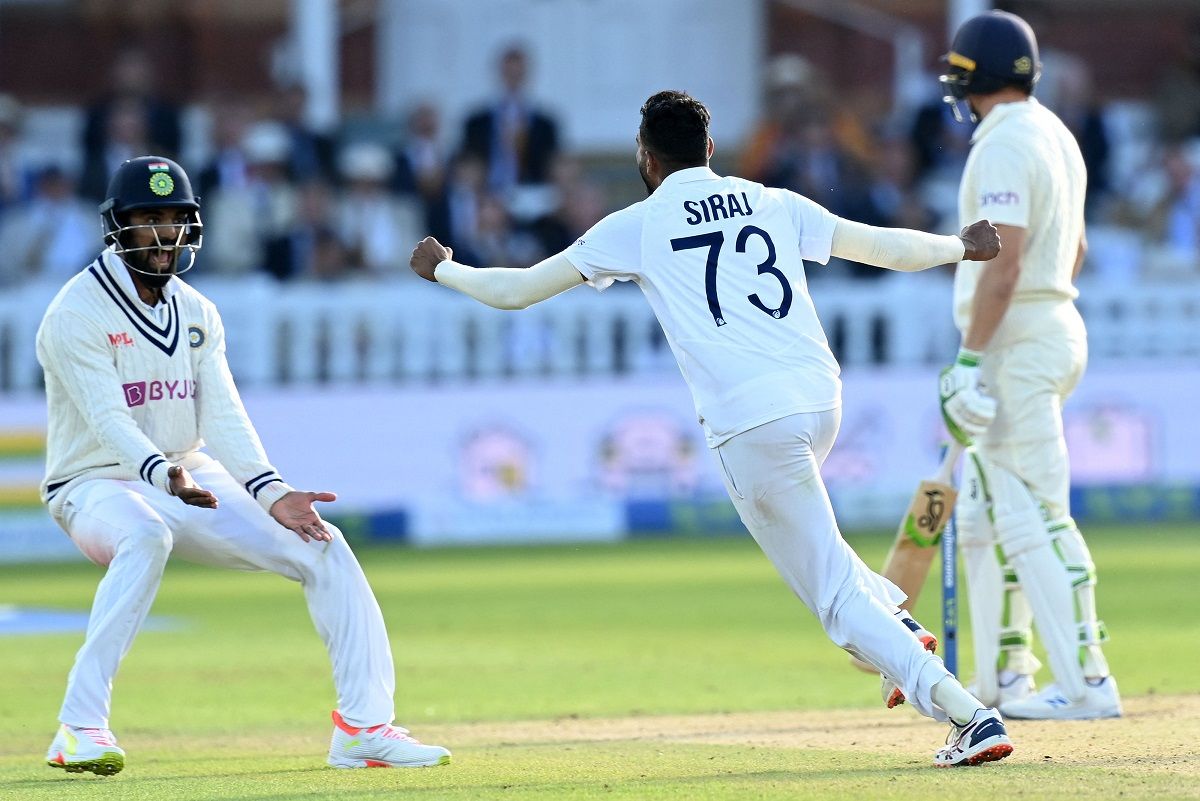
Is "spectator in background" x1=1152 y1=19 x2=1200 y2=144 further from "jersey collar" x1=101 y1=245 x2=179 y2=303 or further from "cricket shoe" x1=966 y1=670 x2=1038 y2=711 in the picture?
"jersey collar" x1=101 y1=245 x2=179 y2=303

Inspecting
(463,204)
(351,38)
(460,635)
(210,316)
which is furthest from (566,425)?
(210,316)

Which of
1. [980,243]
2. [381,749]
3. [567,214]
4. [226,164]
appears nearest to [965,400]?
[980,243]

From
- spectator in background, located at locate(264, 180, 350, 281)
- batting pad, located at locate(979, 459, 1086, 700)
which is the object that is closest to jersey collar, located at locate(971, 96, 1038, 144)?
batting pad, located at locate(979, 459, 1086, 700)

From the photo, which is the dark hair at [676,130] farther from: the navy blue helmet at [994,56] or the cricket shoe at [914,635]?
the navy blue helmet at [994,56]

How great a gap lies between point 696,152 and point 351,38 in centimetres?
1592

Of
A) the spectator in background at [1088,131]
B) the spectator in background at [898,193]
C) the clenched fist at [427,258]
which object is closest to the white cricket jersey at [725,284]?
the clenched fist at [427,258]

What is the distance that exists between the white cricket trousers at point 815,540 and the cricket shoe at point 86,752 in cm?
194

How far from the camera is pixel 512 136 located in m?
17.1

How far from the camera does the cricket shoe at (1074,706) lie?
704 cm

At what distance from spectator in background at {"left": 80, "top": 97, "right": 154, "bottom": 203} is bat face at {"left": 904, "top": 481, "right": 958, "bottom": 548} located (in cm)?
1058

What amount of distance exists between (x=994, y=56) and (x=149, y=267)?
3.01 m

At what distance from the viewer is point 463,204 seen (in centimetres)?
1617

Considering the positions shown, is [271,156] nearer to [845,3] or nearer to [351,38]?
[351,38]

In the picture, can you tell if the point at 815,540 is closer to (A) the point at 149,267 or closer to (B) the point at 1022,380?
(B) the point at 1022,380
